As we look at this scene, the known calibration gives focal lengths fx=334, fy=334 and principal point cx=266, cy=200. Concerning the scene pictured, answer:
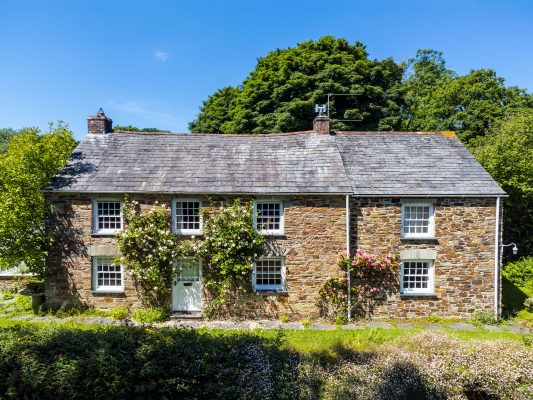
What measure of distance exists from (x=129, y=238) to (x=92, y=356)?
723cm

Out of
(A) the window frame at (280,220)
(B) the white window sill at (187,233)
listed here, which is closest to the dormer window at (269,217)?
(A) the window frame at (280,220)

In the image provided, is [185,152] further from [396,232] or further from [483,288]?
[483,288]

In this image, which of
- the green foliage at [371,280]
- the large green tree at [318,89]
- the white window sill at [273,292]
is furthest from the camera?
the large green tree at [318,89]

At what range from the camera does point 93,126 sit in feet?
58.1

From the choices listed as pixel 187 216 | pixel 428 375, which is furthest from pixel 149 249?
pixel 428 375

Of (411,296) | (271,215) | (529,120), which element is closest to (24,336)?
(271,215)

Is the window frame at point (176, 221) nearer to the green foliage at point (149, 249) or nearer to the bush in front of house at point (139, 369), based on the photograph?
the green foliage at point (149, 249)

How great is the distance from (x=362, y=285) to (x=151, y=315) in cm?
Answer: 912

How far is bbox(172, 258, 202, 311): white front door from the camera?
48.4 ft

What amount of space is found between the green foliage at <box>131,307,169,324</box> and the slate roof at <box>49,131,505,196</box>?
5092mm

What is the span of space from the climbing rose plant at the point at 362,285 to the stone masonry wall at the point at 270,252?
47 cm

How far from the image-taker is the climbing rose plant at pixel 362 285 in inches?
563

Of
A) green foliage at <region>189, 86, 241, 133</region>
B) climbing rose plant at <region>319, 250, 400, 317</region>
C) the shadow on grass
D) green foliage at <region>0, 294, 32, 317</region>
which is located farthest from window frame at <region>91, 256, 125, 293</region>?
green foliage at <region>189, 86, 241, 133</region>

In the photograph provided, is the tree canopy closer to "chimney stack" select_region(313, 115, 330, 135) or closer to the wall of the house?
"chimney stack" select_region(313, 115, 330, 135)
